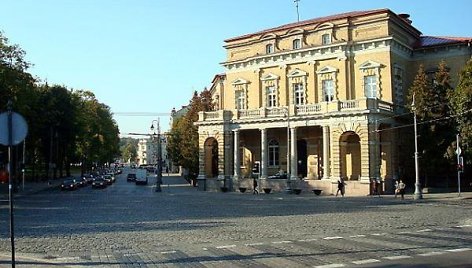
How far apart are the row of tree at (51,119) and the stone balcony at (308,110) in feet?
63.9

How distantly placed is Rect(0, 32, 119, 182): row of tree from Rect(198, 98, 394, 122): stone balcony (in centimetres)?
1949

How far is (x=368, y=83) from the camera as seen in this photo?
174 ft

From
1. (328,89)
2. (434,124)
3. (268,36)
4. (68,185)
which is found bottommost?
(68,185)

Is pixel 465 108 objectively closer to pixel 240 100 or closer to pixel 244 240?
pixel 240 100

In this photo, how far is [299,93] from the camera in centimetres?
5750

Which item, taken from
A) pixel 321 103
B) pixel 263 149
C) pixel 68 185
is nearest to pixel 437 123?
pixel 321 103

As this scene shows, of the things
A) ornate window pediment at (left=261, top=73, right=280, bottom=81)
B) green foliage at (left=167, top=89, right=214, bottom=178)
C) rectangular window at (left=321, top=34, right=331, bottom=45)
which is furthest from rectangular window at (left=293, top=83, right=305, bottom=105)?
green foliage at (left=167, top=89, right=214, bottom=178)

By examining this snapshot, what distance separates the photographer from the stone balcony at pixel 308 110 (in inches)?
1875

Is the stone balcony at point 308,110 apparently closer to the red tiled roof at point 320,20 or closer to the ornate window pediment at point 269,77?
the ornate window pediment at point 269,77

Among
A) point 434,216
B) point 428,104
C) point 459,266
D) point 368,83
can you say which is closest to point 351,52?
point 368,83

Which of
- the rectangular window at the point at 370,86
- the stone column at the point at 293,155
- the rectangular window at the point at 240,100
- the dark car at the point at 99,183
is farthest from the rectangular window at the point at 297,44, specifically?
the dark car at the point at 99,183

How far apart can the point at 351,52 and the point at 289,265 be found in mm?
44017

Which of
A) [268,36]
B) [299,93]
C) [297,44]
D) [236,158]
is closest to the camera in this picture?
[236,158]

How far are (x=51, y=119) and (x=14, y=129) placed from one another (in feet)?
237
